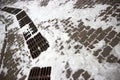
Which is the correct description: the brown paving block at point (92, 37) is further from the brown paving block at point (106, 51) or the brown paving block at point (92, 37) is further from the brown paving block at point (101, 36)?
the brown paving block at point (106, 51)

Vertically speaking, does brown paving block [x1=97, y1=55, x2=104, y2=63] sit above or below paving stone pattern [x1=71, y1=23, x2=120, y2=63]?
below

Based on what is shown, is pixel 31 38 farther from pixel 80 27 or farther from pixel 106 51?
pixel 106 51

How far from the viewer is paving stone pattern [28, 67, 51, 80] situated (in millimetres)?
3794

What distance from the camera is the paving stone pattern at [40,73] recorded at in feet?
12.4

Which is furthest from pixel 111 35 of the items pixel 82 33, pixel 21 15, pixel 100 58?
pixel 21 15

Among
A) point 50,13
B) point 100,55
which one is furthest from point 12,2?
point 100,55

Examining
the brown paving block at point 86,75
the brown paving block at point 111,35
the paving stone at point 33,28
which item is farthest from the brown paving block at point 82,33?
the paving stone at point 33,28

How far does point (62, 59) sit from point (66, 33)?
3.37 feet

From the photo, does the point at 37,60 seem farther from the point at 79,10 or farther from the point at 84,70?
the point at 79,10

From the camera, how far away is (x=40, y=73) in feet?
13.0

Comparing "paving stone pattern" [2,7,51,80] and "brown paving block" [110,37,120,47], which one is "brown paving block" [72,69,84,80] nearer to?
"paving stone pattern" [2,7,51,80]

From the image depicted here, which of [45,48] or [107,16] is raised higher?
[107,16]

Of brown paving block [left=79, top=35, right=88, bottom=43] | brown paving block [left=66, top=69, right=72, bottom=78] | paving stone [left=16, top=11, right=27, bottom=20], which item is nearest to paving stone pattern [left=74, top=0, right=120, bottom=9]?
brown paving block [left=79, top=35, right=88, bottom=43]

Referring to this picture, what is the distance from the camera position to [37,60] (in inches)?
169
